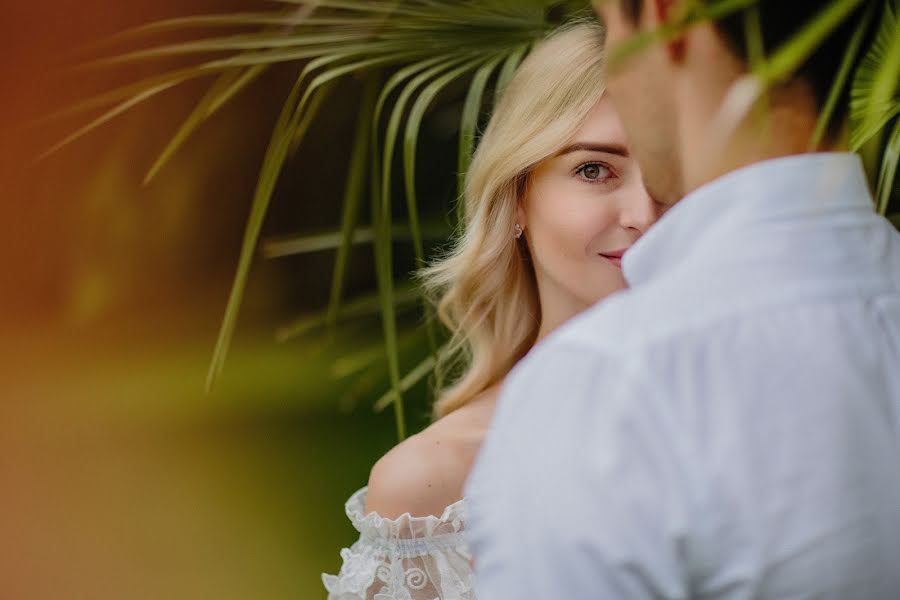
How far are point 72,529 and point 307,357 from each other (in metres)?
0.55

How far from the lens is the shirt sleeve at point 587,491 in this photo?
0.67 m

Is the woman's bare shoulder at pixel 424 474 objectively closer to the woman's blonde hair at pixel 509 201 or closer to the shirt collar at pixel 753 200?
the woman's blonde hair at pixel 509 201

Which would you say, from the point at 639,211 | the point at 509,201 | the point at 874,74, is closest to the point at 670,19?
the point at 874,74

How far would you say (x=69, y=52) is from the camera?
2.08m

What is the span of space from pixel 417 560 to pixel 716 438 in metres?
0.73

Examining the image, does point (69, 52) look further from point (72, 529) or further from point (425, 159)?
point (72, 529)

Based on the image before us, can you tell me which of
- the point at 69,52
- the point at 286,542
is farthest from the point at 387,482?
the point at 69,52

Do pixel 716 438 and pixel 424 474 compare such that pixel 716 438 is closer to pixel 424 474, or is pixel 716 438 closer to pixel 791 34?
pixel 791 34

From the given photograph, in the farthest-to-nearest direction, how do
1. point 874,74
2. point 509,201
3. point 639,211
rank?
point 509,201 < point 639,211 < point 874,74

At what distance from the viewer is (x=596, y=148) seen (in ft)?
4.48

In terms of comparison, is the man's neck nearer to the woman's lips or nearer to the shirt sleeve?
the shirt sleeve

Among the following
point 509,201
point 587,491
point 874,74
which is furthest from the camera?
point 509,201

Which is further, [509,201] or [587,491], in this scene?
[509,201]

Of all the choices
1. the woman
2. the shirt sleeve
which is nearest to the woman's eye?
the woman
